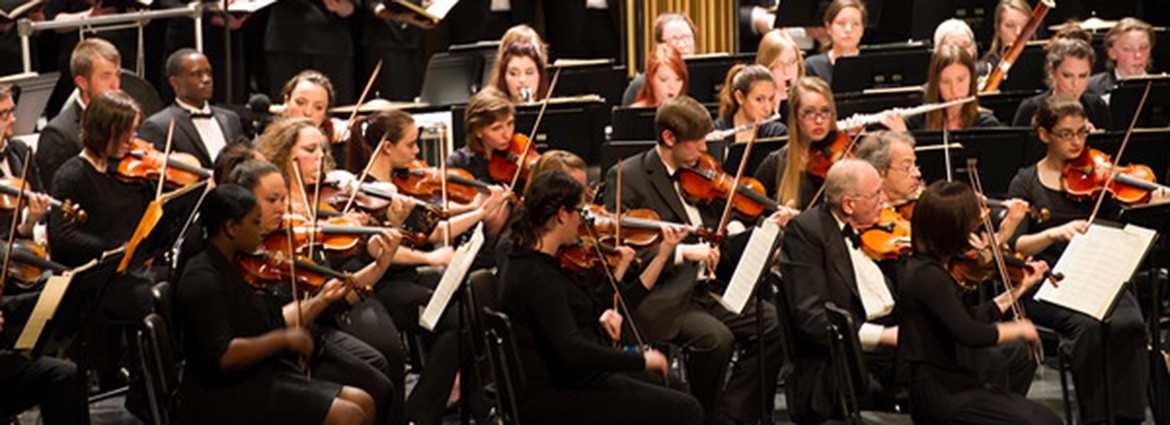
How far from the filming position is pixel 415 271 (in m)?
6.05

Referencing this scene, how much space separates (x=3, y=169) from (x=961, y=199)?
11.1 ft

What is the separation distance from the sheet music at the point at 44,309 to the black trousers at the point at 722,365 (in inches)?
77.3

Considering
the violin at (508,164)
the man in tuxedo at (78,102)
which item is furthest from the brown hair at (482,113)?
the man in tuxedo at (78,102)

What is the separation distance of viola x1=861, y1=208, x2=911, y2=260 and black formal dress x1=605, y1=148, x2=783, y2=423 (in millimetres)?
383

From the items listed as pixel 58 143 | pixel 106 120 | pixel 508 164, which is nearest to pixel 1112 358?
pixel 508 164

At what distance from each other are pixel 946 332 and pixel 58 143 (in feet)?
12.0

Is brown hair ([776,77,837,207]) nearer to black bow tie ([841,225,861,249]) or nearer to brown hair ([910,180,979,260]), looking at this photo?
black bow tie ([841,225,861,249])

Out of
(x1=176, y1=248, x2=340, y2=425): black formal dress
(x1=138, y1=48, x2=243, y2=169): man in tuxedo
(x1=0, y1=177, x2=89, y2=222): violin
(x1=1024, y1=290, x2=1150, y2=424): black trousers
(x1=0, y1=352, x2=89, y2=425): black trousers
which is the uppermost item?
(x1=138, y1=48, x2=243, y2=169): man in tuxedo

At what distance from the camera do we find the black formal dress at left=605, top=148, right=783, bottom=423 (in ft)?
18.2

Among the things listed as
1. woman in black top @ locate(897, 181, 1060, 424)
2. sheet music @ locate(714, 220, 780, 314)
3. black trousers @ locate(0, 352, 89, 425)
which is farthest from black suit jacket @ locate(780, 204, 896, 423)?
black trousers @ locate(0, 352, 89, 425)

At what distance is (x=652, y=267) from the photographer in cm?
542

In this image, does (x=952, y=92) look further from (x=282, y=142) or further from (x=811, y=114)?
(x=282, y=142)

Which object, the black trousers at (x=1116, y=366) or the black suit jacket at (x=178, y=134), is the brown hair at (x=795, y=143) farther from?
the black suit jacket at (x=178, y=134)

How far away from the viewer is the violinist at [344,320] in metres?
4.85
